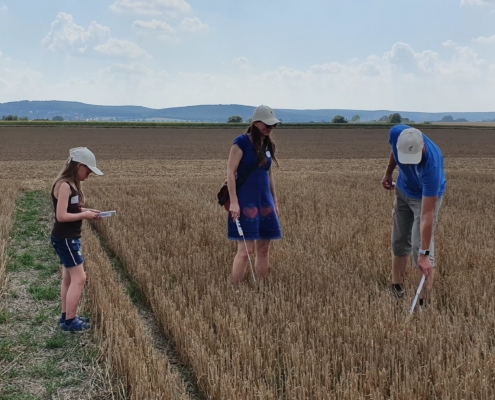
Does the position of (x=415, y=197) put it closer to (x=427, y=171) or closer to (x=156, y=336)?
(x=427, y=171)

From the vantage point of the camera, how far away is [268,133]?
480 cm

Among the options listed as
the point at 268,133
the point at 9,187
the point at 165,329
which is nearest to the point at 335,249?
the point at 268,133

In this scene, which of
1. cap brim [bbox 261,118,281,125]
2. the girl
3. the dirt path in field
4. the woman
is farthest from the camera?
the woman

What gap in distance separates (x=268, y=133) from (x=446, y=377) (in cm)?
266

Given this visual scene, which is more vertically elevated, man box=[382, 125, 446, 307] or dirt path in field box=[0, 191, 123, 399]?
man box=[382, 125, 446, 307]

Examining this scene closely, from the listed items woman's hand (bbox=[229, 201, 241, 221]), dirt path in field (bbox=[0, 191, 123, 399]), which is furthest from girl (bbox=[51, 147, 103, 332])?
woman's hand (bbox=[229, 201, 241, 221])

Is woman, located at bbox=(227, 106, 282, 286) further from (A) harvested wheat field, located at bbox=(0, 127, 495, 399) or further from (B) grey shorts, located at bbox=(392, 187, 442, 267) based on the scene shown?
(B) grey shorts, located at bbox=(392, 187, 442, 267)

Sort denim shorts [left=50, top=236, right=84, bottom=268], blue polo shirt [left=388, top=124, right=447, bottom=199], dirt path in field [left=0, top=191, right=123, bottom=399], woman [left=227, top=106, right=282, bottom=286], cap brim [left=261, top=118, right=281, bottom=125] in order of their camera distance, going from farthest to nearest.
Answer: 1. woman [left=227, top=106, right=282, bottom=286]
2. cap brim [left=261, top=118, right=281, bottom=125]
3. denim shorts [left=50, top=236, right=84, bottom=268]
4. blue polo shirt [left=388, top=124, right=447, bottom=199]
5. dirt path in field [left=0, top=191, right=123, bottom=399]

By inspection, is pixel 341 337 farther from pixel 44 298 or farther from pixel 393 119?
pixel 393 119

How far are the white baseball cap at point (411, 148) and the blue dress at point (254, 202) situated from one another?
1.43 m

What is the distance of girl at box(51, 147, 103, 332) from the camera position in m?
4.16

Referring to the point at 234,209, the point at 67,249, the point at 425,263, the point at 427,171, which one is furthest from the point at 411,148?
the point at 67,249

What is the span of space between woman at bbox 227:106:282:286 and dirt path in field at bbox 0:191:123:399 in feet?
5.67

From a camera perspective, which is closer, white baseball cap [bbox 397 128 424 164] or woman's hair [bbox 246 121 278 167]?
white baseball cap [bbox 397 128 424 164]
